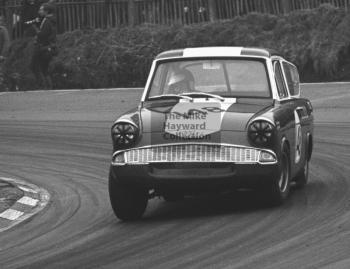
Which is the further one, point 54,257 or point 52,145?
point 52,145

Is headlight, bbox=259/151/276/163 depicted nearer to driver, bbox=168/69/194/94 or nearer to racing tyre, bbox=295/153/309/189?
driver, bbox=168/69/194/94

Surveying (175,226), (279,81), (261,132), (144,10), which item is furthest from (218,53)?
(144,10)

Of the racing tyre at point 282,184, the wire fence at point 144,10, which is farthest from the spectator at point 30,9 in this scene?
the racing tyre at point 282,184

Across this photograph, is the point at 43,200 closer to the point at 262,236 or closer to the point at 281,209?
the point at 281,209

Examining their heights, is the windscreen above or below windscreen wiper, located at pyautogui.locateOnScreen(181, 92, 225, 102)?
above

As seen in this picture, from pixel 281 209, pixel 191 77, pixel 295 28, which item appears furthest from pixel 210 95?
pixel 295 28

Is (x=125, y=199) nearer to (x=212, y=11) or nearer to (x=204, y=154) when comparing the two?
(x=204, y=154)

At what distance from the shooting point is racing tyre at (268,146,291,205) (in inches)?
392

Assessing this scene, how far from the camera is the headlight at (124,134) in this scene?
9914 millimetres

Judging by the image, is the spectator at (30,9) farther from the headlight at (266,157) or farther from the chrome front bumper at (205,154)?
the headlight at (266,157)

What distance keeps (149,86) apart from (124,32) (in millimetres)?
19377

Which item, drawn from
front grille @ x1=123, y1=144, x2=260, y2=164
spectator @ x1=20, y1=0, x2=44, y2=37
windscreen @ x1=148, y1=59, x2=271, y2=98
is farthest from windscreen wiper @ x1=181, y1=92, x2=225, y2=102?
spectator @ x1=20, y1=0, x2=44, y2=37

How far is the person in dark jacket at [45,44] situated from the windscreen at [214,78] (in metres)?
16.1

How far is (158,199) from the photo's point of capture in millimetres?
11500
